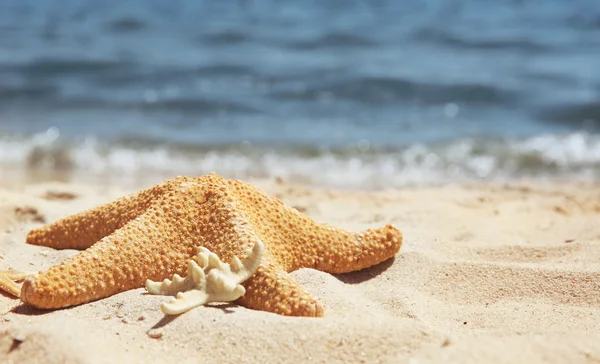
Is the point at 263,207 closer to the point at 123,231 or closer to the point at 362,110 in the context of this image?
the point at 123,231

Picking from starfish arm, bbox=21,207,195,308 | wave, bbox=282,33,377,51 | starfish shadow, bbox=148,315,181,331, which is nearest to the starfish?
starfish arm, bbox=21,207,195,308

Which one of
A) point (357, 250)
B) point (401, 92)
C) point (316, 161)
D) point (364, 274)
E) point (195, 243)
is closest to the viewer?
point (195, 243)

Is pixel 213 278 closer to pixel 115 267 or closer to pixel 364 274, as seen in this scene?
pixel 115 267

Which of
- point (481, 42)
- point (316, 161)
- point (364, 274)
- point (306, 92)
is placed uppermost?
point (481, 42)

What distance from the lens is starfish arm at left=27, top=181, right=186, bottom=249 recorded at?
11.9 feet

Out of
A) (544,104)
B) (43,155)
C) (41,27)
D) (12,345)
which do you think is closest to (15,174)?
(43,155)

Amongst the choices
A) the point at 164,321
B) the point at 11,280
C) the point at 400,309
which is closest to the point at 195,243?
the point at 164,321

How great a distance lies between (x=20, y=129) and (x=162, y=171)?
8.32 feet

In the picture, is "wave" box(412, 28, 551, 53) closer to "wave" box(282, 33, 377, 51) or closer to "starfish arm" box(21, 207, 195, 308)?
"wave" box(282, 33, 377, 51)

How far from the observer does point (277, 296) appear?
10.1 ft

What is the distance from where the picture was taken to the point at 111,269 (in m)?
3.22

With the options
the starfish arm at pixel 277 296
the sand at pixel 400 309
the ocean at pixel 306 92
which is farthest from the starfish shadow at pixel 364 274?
the ocean at pixel 306 92

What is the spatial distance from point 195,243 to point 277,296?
1.71 ft

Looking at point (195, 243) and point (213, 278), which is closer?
point (213, 278)
